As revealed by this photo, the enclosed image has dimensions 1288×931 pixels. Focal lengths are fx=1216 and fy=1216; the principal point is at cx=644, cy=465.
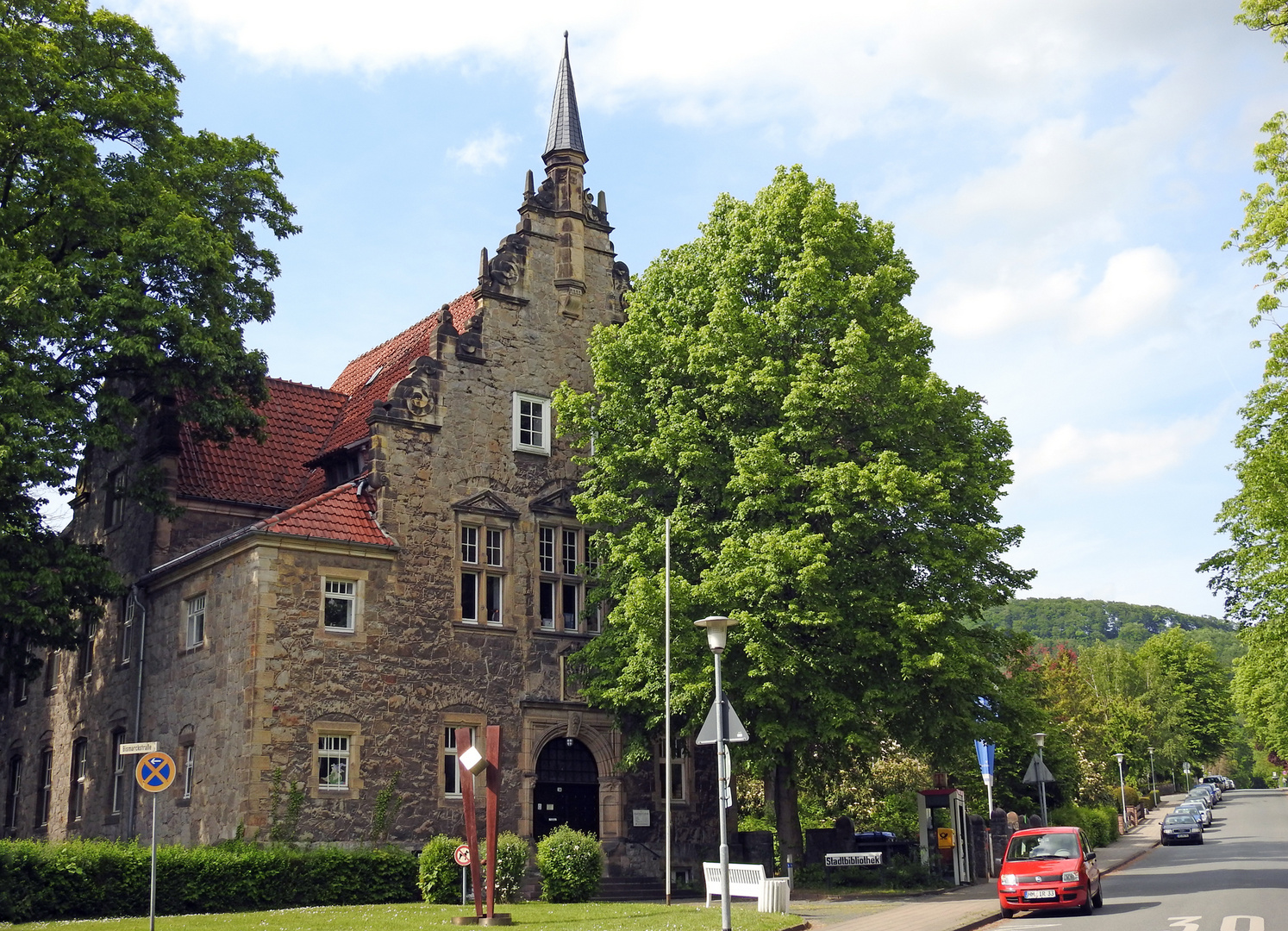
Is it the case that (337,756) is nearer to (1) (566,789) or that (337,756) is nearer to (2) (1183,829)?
(1) (566,789)

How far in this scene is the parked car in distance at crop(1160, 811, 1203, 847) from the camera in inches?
1896

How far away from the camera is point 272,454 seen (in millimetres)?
34562

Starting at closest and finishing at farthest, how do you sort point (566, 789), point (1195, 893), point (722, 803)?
point (722, 803), point (1195, 893), point (566, 789)

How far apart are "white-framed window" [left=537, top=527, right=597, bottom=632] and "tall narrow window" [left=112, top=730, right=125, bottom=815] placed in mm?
11589

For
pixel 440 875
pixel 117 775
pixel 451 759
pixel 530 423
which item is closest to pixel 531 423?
pixel 530 423

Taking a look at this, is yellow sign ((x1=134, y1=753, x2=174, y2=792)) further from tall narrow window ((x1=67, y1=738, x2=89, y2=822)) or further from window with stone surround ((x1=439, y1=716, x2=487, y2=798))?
tall narrow window ((x1=67, y1=738, x2=89, y2=822))

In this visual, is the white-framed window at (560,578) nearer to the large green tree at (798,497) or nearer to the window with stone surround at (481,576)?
the window with stone surround at (481,576)

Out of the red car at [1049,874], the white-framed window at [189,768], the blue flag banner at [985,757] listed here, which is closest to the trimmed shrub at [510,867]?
the white-framed window at [189,768]

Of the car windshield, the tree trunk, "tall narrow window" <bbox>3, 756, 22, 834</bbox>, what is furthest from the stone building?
the car windshield

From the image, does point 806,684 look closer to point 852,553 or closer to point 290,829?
point 852,553

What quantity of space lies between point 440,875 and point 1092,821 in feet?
106

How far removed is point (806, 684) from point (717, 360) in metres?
8.05

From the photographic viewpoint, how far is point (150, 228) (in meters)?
28.5

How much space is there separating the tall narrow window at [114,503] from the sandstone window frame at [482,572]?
1083 cm
